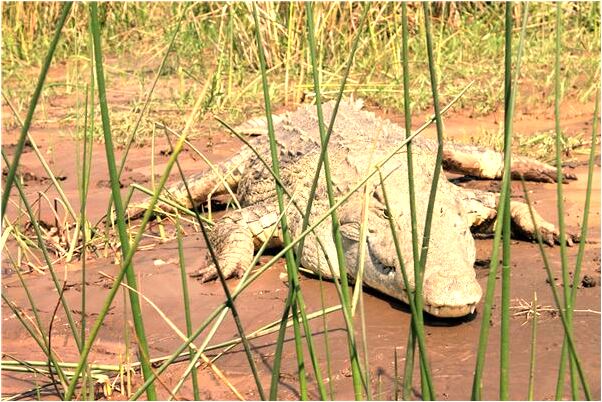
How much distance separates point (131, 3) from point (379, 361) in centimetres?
749

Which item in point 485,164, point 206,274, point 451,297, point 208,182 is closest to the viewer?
point 451,297

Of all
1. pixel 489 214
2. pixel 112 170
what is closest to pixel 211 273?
pixel 489 214

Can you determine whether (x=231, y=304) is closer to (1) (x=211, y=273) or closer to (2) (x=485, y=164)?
(1) (x=211, y=273)

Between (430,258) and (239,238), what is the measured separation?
1259 millimetres

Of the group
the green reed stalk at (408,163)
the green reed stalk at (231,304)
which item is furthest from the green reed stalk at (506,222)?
the green reed stalk at (231,304)

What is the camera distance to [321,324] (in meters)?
3.64

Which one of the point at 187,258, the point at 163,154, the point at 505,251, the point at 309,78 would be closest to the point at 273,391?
the point at 505,251

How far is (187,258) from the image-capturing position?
Answer: 15.4ft

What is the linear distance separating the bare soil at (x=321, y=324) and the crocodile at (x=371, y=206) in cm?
12

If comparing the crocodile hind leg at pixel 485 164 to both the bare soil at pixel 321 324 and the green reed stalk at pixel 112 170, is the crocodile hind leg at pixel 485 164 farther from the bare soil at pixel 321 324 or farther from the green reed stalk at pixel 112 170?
the green reed stalk at pixel 112 170

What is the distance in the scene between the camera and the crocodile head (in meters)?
3.54

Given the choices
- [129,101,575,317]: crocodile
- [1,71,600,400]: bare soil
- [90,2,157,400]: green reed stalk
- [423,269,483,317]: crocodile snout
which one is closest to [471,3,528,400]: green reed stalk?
[90,2,157,400]: green reed stalk

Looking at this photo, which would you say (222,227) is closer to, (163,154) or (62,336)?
Answer: (62,336)

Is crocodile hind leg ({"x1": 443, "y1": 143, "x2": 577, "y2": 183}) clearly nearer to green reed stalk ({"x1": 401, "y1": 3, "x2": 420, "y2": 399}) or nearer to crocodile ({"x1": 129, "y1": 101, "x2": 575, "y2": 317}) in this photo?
crocodile ({"x1": 129, "y1": 101, "x2": 575, "y2": 317})
